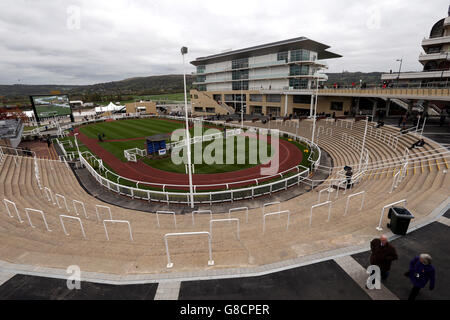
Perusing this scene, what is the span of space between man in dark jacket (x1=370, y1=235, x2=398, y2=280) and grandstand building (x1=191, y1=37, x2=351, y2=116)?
40.3 meters

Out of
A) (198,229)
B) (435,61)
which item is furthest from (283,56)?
(198,229)

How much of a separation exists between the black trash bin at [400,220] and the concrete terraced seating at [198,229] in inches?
23.1

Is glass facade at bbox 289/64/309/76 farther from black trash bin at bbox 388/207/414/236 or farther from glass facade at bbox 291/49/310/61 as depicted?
black trash bin at bbox 388/207/414/236

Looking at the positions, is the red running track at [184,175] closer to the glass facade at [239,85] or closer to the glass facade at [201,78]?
the glass facade at [239,85]

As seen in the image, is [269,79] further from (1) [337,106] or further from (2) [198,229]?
(2) [198,229]

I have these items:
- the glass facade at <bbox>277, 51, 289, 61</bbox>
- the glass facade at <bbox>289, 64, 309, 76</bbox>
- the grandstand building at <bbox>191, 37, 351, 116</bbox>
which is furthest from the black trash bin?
the glass facade at <bbox>277, 51, 289, 61</bbox>

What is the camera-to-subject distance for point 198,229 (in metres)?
10.2

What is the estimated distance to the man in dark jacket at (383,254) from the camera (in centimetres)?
522

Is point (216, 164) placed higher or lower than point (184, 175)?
higher

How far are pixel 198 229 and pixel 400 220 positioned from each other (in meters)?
7.85

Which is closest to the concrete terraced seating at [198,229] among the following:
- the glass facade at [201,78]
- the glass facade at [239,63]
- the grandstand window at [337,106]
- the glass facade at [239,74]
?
the grandstand window at [337,106]
